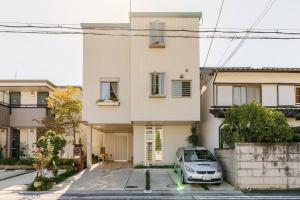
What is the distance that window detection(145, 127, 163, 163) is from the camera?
23.7 m

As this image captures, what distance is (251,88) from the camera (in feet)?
76.9

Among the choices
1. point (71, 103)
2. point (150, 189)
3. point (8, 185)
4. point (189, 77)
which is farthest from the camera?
point (71, 103)

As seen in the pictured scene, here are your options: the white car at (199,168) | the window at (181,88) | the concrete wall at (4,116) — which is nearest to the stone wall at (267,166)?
the white car at (199,168)

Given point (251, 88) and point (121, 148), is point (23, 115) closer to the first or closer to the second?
point (121, 148)

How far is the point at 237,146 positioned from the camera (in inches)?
615

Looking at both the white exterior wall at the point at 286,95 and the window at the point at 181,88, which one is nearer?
the window at the point at 181,88

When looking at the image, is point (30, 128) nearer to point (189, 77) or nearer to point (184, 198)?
point (189, 77)

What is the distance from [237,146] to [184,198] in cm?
335

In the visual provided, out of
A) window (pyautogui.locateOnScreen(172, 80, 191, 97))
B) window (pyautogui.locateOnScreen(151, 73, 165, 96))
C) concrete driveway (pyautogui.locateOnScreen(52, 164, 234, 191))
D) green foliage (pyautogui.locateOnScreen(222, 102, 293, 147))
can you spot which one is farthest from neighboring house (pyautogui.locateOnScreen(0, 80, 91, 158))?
green foliage (pyautogui.locateOnScreen(222, 102, 293, 147))

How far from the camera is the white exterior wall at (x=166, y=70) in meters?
22.3

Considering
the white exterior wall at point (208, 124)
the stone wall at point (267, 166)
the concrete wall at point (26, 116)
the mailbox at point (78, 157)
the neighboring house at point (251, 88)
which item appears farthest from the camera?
the concrete wall at point (26, 116)

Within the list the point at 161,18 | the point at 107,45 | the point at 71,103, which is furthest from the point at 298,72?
the point at 71,103

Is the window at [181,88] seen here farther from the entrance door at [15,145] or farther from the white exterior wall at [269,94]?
the entrance door at [15,145]

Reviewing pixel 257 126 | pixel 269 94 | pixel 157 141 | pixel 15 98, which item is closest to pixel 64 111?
pixel 15 98
